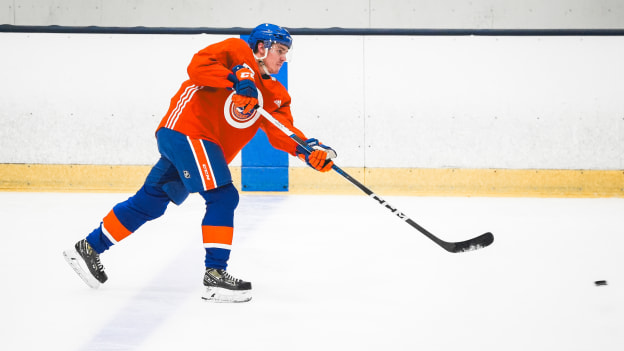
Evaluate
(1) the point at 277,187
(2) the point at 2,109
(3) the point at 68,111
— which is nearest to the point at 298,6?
(1) the point at 277,187

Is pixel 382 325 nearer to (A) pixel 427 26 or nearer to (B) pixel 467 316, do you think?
(B) pixel 467 316

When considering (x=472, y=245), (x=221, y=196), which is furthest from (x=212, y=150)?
(x=472, y=245)

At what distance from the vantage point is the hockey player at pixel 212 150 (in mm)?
1906

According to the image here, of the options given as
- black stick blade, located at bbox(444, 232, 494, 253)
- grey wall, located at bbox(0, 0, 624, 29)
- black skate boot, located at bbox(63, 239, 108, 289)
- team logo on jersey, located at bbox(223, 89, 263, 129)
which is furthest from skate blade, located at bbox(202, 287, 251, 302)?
grey wall, located at bbox(0, 0, 624, 29)

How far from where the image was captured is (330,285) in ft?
6.88

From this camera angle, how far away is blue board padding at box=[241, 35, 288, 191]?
4.32 meters

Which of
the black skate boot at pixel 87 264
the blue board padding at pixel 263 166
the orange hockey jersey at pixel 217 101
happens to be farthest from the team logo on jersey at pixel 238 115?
the blue board padding at pixel 263 166

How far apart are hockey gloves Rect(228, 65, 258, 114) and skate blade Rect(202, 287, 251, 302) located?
1.89ft

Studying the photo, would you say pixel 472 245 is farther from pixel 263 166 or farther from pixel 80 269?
pixel 263 166

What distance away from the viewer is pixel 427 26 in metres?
4.36

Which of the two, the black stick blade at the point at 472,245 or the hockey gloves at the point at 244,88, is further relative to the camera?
the black stick blade at the point at 472,245

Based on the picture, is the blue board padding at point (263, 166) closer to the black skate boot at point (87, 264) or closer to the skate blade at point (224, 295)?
the black skate boot at point (87, 264)

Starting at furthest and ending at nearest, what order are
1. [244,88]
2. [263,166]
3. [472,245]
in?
[263,166], [472,245], [244,88]

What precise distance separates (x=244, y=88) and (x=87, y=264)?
31.2 inches
